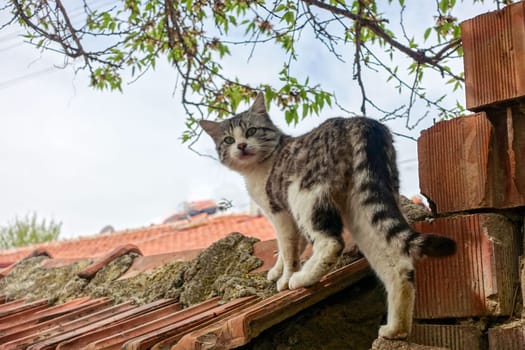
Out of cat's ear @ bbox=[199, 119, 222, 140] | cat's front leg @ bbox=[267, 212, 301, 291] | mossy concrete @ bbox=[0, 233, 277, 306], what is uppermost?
cat's ear @ bbox=[199, 119, 222, 140]

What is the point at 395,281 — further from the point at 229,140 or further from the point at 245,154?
the point at 229,140

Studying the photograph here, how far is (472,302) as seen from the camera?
2.07 m

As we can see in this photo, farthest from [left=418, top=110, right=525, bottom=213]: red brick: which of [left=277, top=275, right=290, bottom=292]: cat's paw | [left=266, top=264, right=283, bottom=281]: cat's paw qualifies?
[left=266, top=264, right=283, bottom=281]: cat's paw

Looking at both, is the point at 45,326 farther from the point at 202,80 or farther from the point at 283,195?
the point at 202,80

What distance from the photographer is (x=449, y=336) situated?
2100 millimetres

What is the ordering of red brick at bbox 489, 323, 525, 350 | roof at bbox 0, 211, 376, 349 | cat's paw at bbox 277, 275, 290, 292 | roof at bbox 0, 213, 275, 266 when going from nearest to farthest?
1. red brick at bbox 489, 323, 525, 350
2. roof at bbox 0, 211, 376, 349
3. cat's paw at bbox 277, 275, 290, 292
4. roof at bbox 0, 213, 275, 266

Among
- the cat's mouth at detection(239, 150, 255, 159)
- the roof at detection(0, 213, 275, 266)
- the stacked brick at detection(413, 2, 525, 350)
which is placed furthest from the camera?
the roof at detection(0, 213, 275, 266)

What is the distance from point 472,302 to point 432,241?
0.27 m

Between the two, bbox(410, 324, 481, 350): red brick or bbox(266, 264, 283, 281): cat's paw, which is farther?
bbox(266, 264, 283, 281): cat's paw

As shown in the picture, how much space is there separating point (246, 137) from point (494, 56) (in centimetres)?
165

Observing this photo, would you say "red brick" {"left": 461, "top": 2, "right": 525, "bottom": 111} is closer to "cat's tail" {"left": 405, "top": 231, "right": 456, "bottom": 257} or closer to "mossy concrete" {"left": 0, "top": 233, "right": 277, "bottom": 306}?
"cat's tail" {"left": 405, "top": 231, "right": 456, "bottom": 257}

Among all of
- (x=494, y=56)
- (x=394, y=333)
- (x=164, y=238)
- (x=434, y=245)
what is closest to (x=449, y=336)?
(x=394, y=333)

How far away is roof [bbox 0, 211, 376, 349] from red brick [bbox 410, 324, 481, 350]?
39 centimetres

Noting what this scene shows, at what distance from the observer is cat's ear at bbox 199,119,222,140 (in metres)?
3.75
